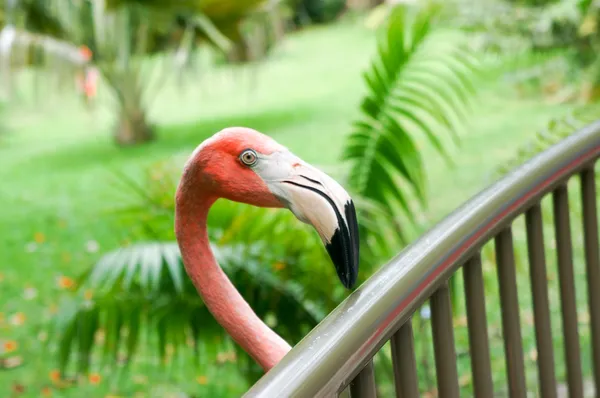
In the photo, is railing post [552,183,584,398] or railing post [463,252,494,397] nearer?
railing post [463,252,494,397]

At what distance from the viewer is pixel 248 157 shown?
4.37 feet

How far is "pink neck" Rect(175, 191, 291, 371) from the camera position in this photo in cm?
145

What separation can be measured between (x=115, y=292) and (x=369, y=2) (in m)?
16.8

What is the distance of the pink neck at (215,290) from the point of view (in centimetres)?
145

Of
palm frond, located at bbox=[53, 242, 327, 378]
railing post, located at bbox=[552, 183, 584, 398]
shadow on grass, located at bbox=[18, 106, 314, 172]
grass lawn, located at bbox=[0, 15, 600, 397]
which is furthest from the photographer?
shadow on grass, located at bbox=[18, 106, 314, 172]

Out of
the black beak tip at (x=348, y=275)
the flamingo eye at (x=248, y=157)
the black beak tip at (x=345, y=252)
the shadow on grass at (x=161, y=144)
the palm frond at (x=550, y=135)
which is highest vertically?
the flamingo eye at (x=248, y=157)

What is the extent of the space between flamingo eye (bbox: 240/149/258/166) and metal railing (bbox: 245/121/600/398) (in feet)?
1.17

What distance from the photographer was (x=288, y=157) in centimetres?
130

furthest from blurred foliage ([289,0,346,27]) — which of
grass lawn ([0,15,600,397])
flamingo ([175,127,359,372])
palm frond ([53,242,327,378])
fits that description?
flamingo ([175,127,359,372])

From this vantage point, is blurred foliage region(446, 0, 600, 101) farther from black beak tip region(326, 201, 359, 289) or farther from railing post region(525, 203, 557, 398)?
black beak tip region(326, 201, 359, 289)

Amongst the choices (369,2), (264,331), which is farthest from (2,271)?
(369,2)

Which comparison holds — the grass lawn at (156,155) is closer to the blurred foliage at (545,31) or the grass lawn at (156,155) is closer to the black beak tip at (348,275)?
the blurred foliage at (545,31)

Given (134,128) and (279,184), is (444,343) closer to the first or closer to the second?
(279,184)

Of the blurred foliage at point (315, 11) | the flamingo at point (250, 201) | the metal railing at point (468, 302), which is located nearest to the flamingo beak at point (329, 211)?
the flamingo at point (250, 201)
